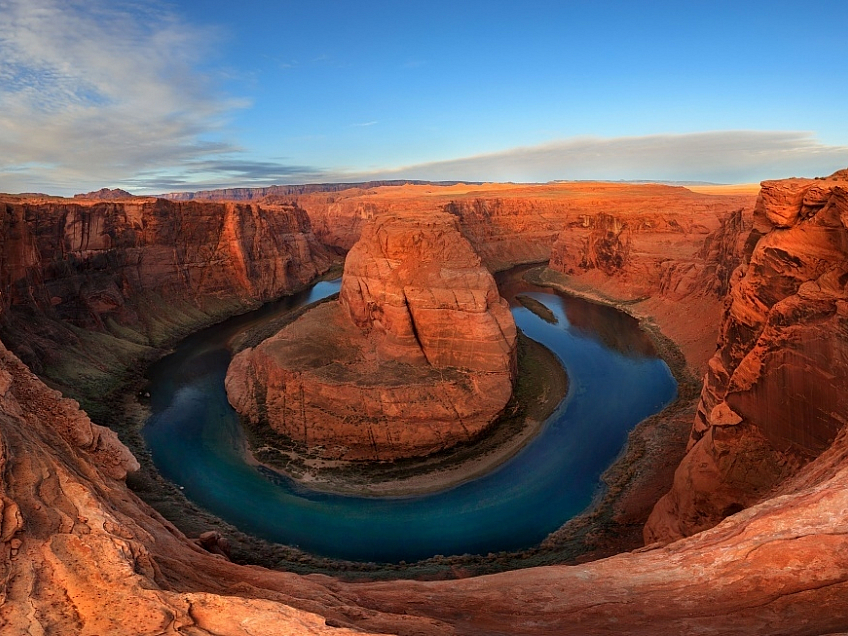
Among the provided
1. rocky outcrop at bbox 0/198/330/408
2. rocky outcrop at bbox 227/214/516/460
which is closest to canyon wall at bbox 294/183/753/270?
rocky outcrop at bbox 0/198/330/408

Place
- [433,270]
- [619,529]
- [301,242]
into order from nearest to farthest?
[619,529] < [433,270] < [301,242]

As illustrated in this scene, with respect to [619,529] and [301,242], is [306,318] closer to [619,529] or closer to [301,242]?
[619,529]

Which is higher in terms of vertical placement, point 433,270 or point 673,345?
point 433,270

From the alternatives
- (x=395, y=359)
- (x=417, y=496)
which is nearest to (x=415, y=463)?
(x=417, y=496)

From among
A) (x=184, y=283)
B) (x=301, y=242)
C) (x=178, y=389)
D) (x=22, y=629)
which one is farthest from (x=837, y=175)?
(x=301, y=242)

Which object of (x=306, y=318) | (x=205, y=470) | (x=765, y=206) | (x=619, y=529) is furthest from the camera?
(x=306, y=318)

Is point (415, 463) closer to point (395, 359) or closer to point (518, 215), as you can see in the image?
point (395, 359)

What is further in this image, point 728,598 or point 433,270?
point 433,270
